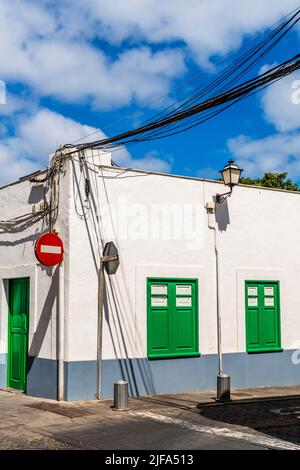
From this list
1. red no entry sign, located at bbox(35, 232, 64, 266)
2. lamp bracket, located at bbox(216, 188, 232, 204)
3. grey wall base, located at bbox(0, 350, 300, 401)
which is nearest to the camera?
red no entry sign, located at bbox(35, 232, 64, 266)

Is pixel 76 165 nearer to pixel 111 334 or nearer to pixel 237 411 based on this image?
pixel 111 334

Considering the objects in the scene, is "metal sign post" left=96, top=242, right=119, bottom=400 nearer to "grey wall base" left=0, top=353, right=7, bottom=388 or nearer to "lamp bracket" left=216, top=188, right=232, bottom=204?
"grey wall base" left=0, top=353, right=7, bottom=388

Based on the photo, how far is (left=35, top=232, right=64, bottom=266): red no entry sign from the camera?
1066cm

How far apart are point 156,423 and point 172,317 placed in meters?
3.55

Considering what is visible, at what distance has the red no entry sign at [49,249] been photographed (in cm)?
1066

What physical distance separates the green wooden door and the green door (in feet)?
16.5

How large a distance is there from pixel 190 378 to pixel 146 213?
365cm

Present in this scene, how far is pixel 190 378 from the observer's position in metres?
12.4

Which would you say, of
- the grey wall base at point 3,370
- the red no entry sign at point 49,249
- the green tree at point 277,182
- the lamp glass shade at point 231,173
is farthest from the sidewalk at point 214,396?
the green tree at point 277,182

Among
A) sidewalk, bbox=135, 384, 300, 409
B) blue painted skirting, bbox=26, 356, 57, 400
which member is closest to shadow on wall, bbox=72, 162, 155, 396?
sidewalk, bbox=135, 384, 300, 409

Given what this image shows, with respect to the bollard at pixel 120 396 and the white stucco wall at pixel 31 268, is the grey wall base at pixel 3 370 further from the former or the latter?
the bollard at pixel 120 396

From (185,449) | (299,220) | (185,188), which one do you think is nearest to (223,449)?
(185,449)

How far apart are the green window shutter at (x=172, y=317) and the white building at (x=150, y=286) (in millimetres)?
24

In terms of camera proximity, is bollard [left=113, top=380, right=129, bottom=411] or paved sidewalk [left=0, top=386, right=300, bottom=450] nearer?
paved sidewalk [left=0, top=386, right=300, bottom=450]
